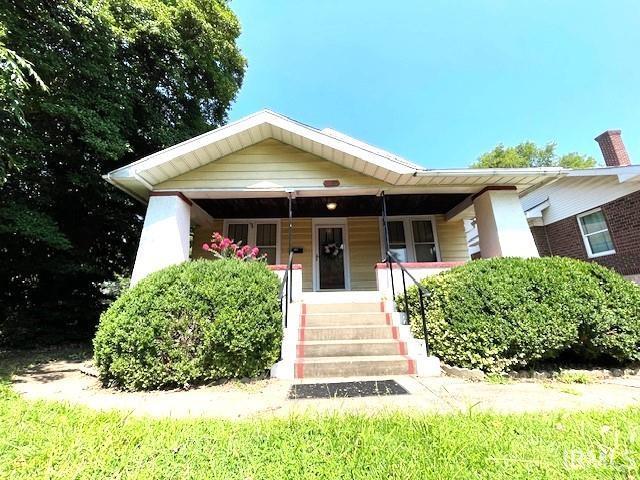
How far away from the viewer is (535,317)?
4051 mm

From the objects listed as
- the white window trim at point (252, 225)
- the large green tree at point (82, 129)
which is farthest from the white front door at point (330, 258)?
the large green tree at point (82, 129)

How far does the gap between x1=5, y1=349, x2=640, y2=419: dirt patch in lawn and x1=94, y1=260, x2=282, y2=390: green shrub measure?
0.21 m

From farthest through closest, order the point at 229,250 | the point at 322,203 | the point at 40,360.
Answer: the point at 322,203 → the point at 229,250 → the point at 40,360

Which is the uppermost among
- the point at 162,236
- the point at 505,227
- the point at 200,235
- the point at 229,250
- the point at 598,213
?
the point at 598,213

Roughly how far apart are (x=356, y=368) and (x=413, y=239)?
5.85m

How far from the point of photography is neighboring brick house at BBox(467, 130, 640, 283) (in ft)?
31.5

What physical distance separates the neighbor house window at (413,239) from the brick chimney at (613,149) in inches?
382

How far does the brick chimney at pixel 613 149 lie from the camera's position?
12141mm

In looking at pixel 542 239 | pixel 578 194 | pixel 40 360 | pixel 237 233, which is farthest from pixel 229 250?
pixel 542 239

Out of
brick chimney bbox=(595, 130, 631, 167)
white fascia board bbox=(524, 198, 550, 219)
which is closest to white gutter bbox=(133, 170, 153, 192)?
white fascia board bbox=(524, 198, 550, 219)

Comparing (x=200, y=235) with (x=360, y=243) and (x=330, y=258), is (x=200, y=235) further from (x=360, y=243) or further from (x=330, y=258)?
(x=360, y=243)

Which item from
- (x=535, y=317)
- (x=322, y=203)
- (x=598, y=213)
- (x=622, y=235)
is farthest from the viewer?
(x=598, y=213)

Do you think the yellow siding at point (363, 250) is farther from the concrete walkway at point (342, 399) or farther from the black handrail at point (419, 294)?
the concrete walkway at point (342, 399)

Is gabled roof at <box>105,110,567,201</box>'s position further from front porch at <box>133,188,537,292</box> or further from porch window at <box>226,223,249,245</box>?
porch window at <box>226,223,249,245</box>
